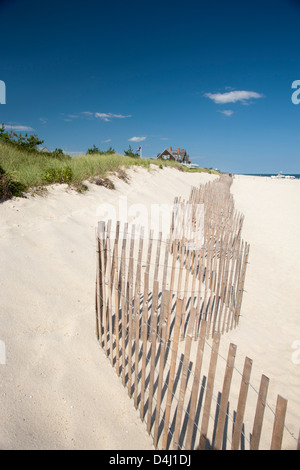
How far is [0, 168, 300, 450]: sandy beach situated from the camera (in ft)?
5.44

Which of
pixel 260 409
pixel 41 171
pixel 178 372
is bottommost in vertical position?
pixel 178 372

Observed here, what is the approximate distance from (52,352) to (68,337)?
21cm

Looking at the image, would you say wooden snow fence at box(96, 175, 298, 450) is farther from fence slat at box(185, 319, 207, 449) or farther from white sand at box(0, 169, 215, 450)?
white sand at box(0, 169, 215, 450)

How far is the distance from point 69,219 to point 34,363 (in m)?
2.84

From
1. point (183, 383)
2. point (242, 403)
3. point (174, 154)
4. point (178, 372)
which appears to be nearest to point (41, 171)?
point (178, 372)

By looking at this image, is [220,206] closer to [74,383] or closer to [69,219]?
[69,219]

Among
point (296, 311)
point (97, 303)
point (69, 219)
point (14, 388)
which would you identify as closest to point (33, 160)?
point (69, 219)

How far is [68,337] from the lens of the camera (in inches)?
91.0

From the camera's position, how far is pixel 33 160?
621 cm

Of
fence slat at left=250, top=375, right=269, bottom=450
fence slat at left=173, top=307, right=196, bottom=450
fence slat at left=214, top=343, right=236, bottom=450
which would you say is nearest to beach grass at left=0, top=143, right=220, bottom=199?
fence slat at left=173, top=307, right=196, bottom=450

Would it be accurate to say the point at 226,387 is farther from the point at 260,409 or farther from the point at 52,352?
the point at 52,352

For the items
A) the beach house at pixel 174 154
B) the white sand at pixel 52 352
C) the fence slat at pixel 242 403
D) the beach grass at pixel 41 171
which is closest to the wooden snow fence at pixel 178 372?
the fence slat at pixel 242 403

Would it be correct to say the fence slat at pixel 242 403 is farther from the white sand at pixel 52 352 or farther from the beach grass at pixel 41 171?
the beach grass at pixel 41 171

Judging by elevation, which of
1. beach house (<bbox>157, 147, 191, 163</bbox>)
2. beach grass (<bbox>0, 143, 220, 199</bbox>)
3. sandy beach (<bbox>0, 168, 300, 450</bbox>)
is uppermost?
beach house (<bbox>157, 147, 191, 163</bbox>)
